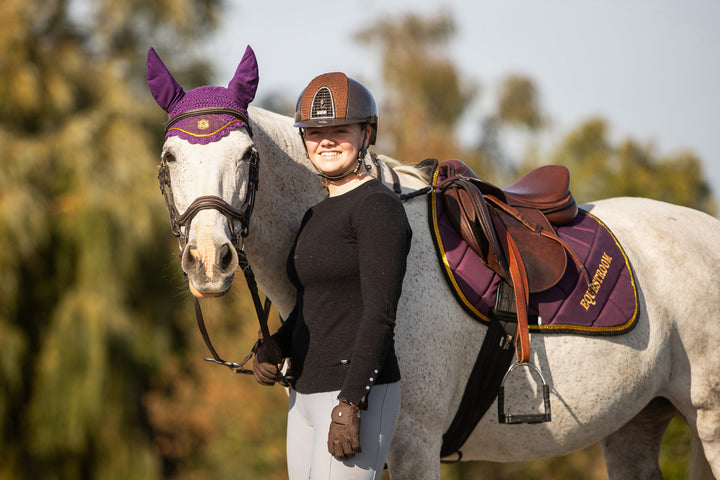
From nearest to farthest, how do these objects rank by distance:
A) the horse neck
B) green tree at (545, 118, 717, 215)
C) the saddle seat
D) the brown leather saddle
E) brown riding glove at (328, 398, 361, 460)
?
brown riding glove at (328, 398, 361, 460)
the horse neck
the brown leather saddle
the saddle seat
green tree at (545, 118, 717, 215)

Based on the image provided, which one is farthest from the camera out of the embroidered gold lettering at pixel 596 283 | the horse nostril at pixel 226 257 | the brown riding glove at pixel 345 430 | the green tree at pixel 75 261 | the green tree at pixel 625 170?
the green tree at pixel 625 170

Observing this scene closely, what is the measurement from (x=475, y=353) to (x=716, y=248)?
1658mm

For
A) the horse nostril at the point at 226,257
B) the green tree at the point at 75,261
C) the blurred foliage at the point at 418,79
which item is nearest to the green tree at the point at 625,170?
the blurred foliage at the point at 418,79

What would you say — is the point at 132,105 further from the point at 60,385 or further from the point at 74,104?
the point at 60,385

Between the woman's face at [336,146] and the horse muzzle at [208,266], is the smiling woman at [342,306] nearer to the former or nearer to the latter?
the woman's face at [336,146]

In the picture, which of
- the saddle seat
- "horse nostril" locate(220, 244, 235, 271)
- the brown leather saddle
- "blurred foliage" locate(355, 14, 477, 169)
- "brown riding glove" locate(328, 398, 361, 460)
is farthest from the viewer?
"blurred foliage" locate(355, 14, 477, 169)

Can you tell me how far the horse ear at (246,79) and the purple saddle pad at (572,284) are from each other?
3.13 ft

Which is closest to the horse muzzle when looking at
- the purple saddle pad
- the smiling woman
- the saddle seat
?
the smiling woman

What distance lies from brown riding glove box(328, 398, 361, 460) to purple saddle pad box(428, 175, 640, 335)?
903 millimetres

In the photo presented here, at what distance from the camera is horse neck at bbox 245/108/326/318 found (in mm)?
2729

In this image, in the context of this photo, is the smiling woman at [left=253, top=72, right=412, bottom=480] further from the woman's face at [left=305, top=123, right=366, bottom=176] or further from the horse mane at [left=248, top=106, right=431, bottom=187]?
the horse mane at [left=248, top=106, right=431, bottom=187]

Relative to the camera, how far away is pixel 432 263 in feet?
9.56

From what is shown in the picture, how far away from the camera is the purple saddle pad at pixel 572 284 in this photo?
2.94m

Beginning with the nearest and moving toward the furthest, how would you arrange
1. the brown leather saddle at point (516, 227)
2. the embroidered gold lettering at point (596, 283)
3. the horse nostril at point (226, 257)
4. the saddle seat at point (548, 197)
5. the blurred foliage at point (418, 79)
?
the horse nostril at point (226, 257) → the brown leather saddle at point (516, 227) → the embroidered gold lettering at point (596, 283) → the saddle seat at point (548, 197) → the blurred foliage at point (418, 79)
